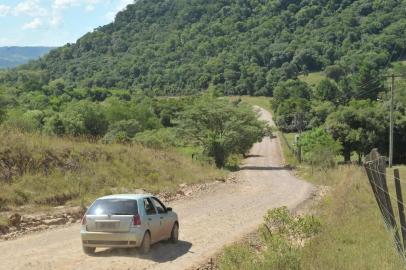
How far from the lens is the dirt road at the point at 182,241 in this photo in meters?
12.9

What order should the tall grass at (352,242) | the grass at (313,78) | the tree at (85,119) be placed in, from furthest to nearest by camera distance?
the grass at (313,78) < the tree at (85,119) < the tall grass at (352,242)

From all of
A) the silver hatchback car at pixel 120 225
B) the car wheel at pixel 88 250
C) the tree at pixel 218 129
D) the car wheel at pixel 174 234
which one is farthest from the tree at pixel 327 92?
the car wheel at pixel 88 250

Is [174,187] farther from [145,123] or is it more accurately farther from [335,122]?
[145,123]

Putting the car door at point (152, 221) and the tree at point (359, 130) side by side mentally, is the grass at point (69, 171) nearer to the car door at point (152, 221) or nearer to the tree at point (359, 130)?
the car door at point (152, 221)

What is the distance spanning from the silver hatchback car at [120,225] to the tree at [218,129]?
37531 millimetres

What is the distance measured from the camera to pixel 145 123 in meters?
127

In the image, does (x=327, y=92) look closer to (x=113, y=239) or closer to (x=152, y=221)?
(x=152, y=221)

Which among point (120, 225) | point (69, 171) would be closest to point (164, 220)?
point (120, 225)

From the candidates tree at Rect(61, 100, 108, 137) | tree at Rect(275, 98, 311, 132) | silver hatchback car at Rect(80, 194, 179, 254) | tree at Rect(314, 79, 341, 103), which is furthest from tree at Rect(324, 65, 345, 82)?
silver hatchback car at Rect(80, 194, 179, 254)

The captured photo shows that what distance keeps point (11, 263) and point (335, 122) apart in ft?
227


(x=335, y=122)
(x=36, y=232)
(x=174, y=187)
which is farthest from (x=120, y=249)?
(x=335, y=122)

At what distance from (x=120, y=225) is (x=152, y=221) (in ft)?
3.61

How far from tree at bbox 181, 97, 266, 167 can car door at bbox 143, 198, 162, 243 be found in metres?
36.9

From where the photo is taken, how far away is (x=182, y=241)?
54.1ft
